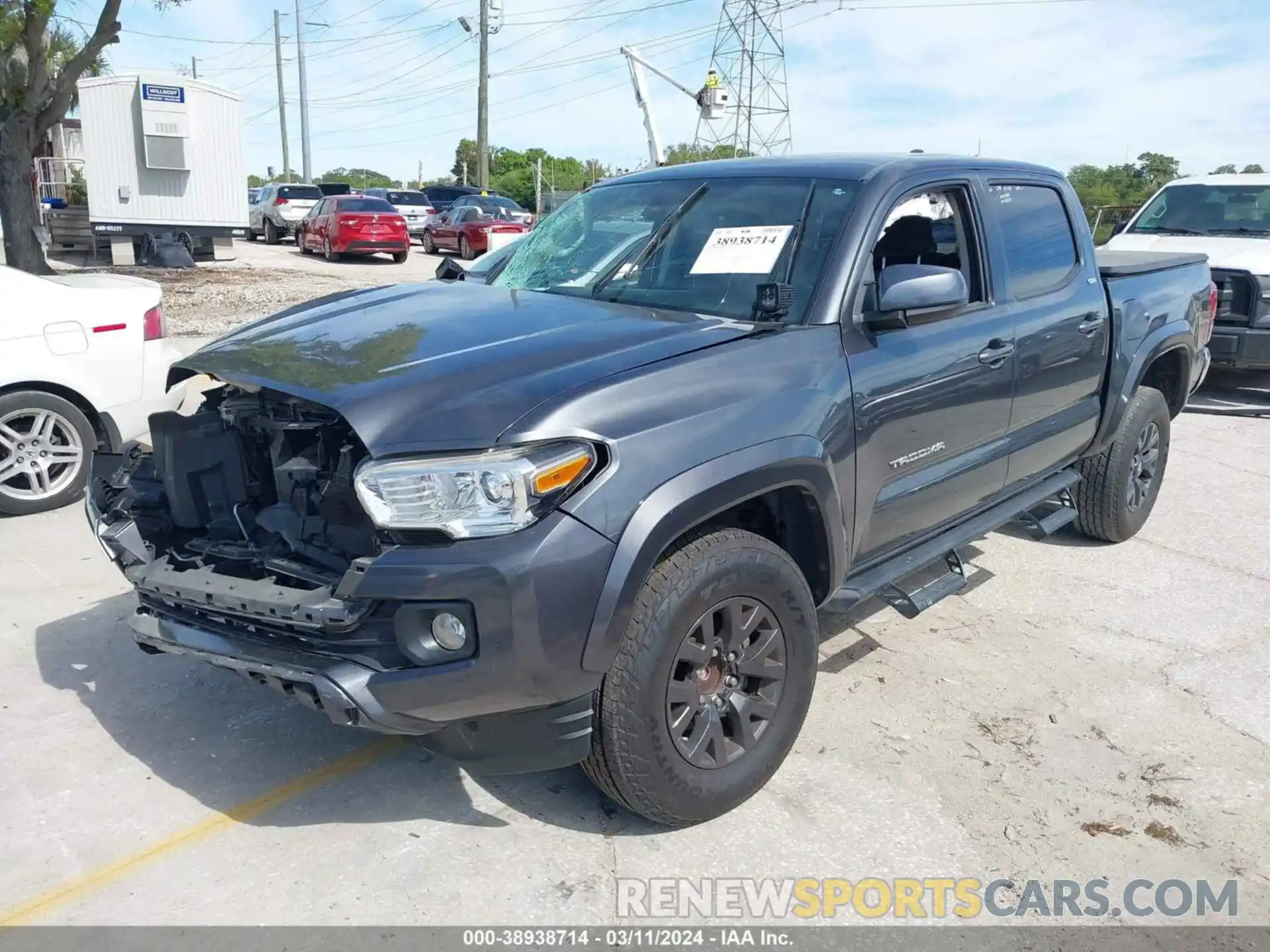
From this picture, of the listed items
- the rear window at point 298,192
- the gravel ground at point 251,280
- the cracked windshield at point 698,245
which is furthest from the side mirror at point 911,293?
the rear window at point 298,192

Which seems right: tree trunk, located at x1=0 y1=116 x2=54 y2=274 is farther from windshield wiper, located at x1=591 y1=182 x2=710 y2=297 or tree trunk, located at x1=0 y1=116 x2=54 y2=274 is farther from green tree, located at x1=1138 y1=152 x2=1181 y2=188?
green tree, located at x1=1138 y1=152 x2=1181 y2=188

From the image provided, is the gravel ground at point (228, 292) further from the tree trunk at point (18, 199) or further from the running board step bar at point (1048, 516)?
the running board step bar at point (1048, 516)

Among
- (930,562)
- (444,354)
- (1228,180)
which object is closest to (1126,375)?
(930,562)

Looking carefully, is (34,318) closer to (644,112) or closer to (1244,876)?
(1244,876)

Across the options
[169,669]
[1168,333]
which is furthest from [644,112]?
[169,669]

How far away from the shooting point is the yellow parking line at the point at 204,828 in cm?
263

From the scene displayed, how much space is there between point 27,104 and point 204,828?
16.9 meters

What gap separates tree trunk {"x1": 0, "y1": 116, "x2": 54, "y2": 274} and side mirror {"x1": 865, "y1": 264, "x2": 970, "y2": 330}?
54.0ft

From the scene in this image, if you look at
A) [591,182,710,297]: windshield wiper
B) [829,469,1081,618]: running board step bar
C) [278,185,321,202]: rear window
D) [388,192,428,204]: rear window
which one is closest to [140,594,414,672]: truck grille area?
[829,469,1081,618]: running board step bar

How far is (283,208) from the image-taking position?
29.9 m

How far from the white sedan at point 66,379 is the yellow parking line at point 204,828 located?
110 inches

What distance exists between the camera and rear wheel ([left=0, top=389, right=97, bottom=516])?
17.5 ft

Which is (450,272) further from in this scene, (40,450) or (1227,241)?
(1227,241)

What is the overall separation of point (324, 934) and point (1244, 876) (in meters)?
2.53
